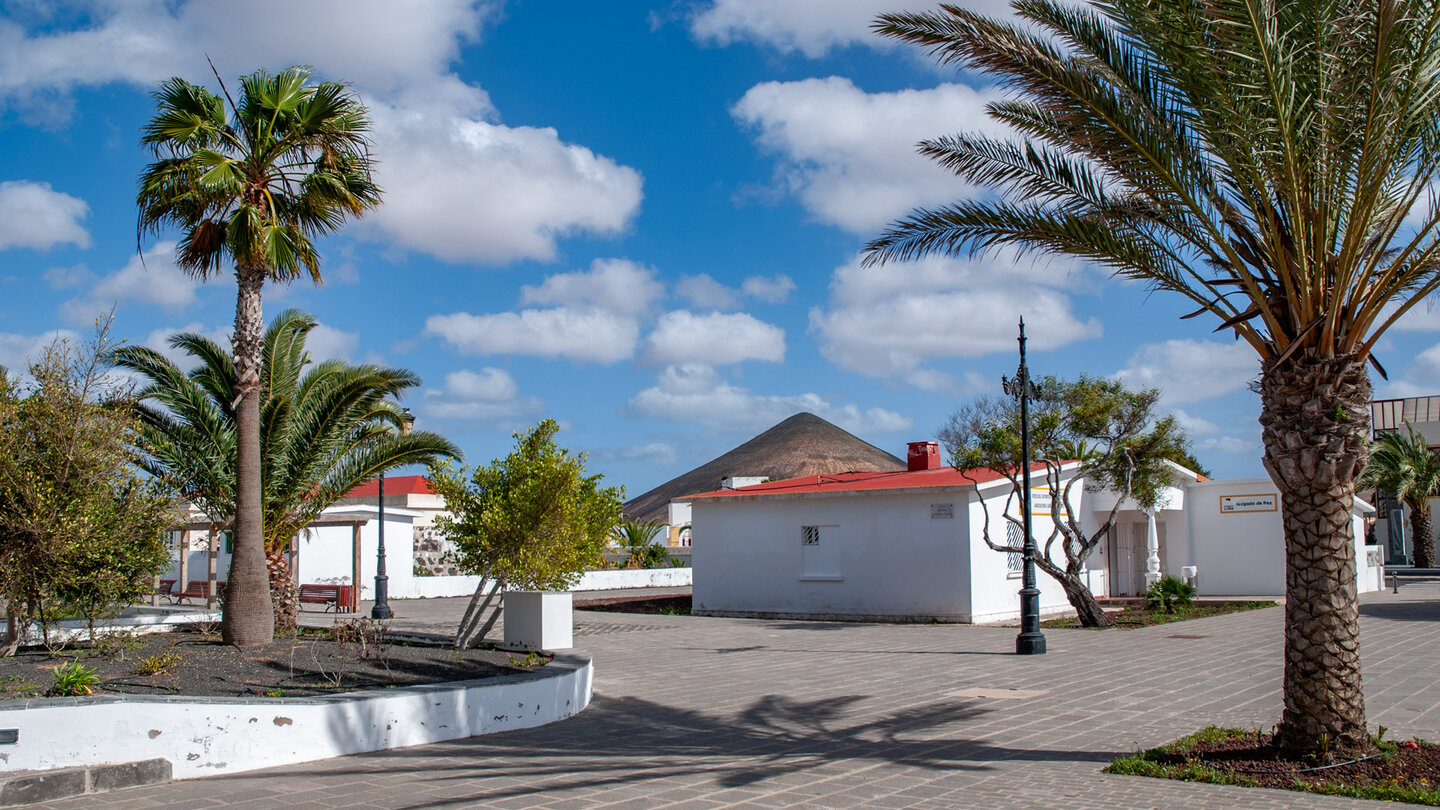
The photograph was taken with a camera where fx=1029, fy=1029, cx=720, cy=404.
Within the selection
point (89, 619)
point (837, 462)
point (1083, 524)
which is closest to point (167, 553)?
point (89, 619)

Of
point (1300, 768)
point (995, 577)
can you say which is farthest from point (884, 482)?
point (1300, 768)

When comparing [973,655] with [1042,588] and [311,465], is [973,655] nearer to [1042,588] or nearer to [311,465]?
[1042,588]

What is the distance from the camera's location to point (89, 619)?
11.4 m

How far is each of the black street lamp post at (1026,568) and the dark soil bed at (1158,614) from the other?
4.39 m

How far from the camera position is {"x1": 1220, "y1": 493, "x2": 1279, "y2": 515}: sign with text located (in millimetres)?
28141

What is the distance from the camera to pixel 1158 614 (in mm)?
22047

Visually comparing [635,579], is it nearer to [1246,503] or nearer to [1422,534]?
[1246,503]

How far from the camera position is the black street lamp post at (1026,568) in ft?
51.2

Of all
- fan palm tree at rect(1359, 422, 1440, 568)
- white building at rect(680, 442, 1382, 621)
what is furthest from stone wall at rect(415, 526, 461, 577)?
fan palm tree at rect(1359, 422, 1440, 568)

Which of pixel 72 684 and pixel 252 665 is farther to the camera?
pixel 252 665

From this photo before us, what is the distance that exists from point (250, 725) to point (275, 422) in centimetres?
727

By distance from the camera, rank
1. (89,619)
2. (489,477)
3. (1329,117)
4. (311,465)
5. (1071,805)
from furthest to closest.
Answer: (311,465) < (489,477) < (89,619) < (1329,117) < (1071,805)

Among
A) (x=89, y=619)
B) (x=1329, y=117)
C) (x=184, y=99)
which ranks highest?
(x=184, y=99)

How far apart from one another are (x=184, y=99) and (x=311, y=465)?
5.27 meters
